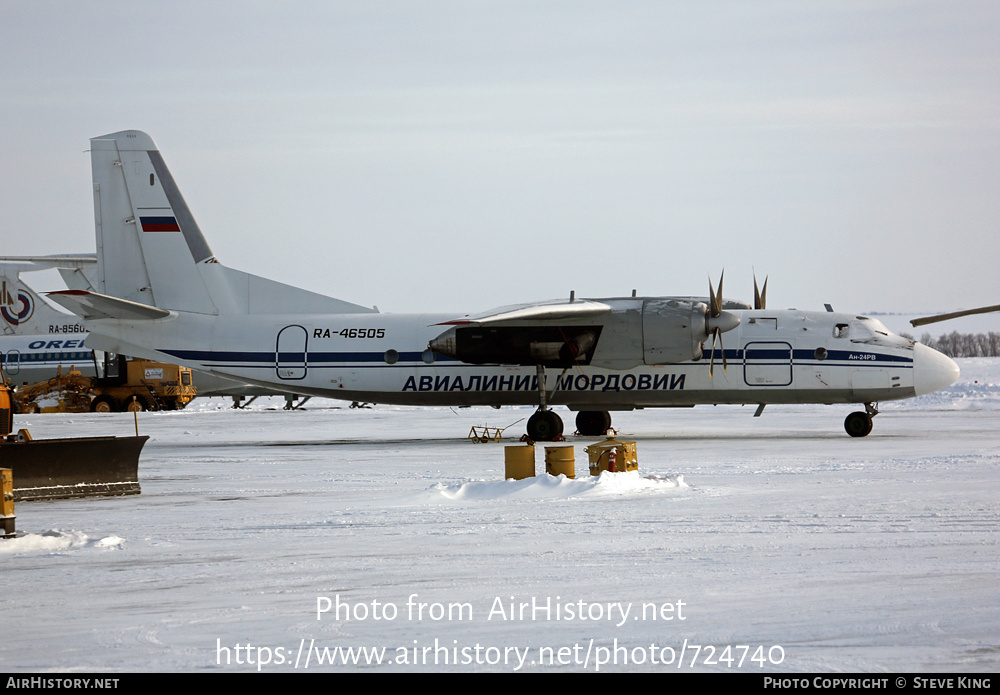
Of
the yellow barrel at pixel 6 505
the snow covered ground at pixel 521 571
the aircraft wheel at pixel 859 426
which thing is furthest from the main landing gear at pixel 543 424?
the yellow barrel at pixel 6 505

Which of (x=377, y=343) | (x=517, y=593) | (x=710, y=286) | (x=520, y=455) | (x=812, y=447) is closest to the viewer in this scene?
(x=517, y=593)

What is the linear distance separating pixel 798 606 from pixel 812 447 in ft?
44.7

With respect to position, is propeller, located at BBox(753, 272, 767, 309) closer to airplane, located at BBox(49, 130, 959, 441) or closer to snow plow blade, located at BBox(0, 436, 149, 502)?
airplane, located at BBox(49, 130, 959, 441)

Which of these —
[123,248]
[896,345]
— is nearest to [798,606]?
[896,345]

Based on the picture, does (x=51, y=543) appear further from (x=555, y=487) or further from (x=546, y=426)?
(x=546, y=426)

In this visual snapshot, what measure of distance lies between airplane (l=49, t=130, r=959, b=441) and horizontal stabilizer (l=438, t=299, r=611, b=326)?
52 millimetres

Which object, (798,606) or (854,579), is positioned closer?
(798,606)

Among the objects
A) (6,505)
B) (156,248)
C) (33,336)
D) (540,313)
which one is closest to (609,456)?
(6,505)

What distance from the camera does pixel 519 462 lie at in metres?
13.9

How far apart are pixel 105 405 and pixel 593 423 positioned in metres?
26.0

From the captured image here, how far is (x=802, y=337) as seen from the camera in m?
22.6

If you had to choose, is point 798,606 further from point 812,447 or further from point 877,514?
point 812,447

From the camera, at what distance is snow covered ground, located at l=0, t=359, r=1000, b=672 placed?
6.02 metres

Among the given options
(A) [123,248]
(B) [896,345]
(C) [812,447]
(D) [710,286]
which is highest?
(A) [123,248]
